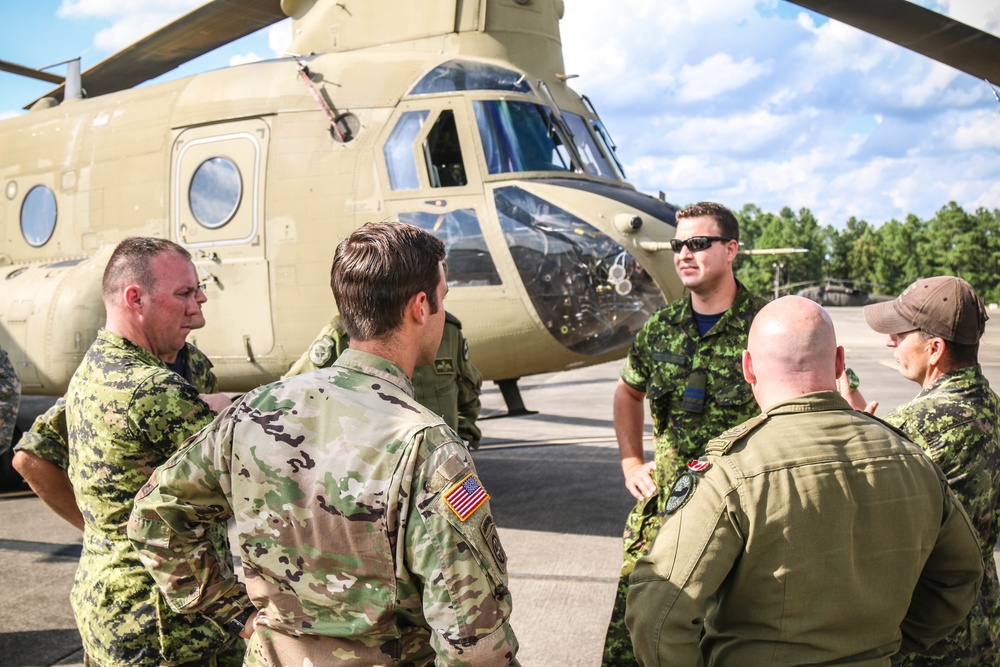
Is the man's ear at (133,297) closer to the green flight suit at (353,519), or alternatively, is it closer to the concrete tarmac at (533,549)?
the green flight suit at (353,519)

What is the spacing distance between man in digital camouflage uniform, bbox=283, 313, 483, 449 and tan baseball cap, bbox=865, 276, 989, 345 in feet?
6.68

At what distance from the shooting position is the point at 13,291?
657 centimetres

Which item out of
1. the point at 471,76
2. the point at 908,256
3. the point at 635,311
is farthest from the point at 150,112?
the point at 908,256

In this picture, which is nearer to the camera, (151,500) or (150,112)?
(151,500)

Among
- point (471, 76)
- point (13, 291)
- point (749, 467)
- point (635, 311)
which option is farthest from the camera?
point (13, 291)

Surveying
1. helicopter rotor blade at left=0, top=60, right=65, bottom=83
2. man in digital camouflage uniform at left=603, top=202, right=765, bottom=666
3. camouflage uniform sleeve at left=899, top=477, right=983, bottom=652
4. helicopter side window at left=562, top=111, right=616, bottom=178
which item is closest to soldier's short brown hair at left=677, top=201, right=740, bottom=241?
man in digital camouflage uniform at left=603, top=202, right=765, bottom=666

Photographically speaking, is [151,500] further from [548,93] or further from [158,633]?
[548,93]

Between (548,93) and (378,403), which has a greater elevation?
(548,93)

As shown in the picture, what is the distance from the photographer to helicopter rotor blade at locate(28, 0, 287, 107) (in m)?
8.00

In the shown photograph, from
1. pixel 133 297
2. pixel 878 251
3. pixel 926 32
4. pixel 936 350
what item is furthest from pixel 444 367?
pixel 878 251

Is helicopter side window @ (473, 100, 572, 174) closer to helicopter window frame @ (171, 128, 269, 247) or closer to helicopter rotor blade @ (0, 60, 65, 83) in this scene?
helicopter window frame @ (171, 128, 269, 247)

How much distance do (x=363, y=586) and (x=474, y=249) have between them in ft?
13.4

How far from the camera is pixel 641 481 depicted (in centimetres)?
335

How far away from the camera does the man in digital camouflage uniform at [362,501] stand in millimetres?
1607
